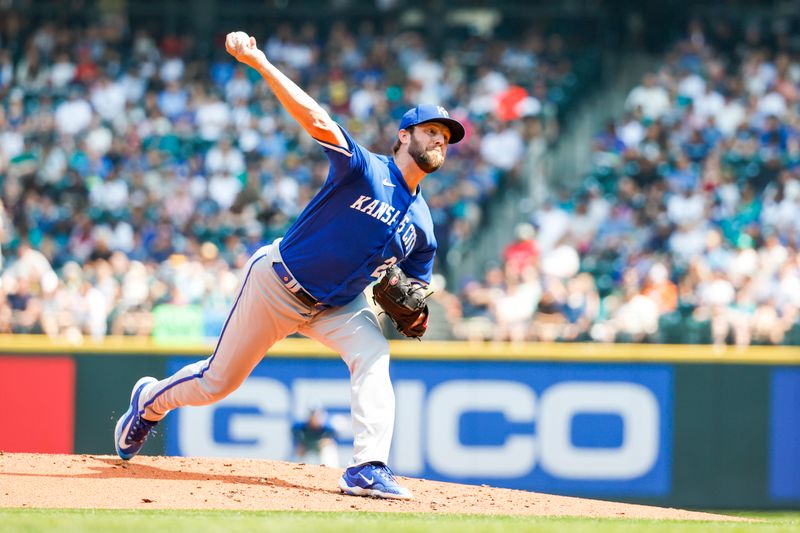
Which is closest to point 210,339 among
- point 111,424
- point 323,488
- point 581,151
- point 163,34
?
point 111,424

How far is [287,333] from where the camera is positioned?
264 inches

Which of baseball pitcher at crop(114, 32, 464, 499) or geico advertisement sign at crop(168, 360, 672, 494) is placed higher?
baseball pitcher at crop(114, 32, 464, 499)

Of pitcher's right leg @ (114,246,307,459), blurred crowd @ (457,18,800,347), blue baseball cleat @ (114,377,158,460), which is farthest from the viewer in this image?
blurred crowd @ (457,18,800,347)

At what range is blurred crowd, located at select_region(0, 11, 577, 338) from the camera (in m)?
12.9

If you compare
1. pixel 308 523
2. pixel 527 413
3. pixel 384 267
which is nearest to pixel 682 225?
pixel 527 413

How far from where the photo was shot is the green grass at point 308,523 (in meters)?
5.33

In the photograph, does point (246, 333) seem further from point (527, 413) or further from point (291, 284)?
point (527, 413)

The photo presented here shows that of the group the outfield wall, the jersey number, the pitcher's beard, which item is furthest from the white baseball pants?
the outfield wall

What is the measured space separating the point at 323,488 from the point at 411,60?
38.6ft

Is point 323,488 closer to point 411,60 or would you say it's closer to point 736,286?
point 736,286

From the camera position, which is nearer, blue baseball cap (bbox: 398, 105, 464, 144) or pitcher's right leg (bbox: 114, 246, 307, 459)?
blue baseball cap (bbox: 398, 105, 464, 144)

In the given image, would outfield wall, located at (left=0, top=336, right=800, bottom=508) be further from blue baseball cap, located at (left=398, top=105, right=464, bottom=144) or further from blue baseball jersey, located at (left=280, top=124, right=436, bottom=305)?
blue baseball cap, located at (left=398, top=105, right=464, bottom=144)

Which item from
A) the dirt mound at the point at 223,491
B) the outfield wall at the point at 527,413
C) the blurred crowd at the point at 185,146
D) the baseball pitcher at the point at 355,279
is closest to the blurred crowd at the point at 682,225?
the outfield wall at the point at 527,413

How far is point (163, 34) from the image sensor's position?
18812 millimetres
